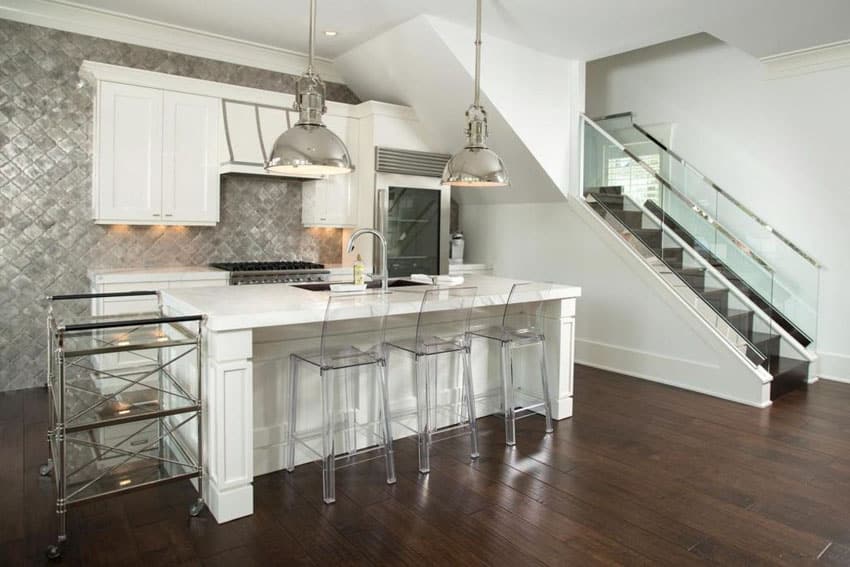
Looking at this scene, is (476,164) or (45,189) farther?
(45,189)

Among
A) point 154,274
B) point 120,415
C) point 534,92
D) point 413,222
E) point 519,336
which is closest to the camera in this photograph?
point 120,415

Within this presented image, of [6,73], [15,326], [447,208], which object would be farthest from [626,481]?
[6,73]

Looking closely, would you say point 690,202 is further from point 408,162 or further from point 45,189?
point 45,189

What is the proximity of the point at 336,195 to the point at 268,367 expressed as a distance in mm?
2911

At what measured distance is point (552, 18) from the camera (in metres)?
4.59

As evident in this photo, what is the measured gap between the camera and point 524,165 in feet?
18.6

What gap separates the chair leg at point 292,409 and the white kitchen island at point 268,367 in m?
0.04

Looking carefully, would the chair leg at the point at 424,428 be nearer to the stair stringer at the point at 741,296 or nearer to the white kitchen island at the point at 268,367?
the white kitchen island at the point at 268,367

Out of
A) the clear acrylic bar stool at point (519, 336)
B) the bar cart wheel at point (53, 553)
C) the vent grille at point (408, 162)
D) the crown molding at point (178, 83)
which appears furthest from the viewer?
the vent grille at point (408, 162)

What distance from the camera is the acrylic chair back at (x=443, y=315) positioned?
3221 millimetres

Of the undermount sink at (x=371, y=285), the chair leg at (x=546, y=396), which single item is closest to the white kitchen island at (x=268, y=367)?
the undermount sink at (x=371, y=285)

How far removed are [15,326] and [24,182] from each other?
109 centimetres

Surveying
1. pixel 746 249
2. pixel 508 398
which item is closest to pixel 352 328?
pixel 508 398

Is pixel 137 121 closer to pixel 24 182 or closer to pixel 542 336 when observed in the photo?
pixel 24 182
